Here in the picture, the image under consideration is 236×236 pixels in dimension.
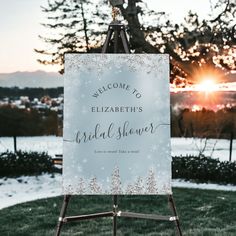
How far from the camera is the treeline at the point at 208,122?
618 inches

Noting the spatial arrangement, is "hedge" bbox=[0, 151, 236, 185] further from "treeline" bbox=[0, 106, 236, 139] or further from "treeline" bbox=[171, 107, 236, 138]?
"treeline" bbox=[171, 107, 236, 138]

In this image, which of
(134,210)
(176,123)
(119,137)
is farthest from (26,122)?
(119,137)

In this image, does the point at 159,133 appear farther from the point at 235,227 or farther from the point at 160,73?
the point at 235,227

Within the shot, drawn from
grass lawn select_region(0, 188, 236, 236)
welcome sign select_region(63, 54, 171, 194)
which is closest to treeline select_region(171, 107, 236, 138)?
grass lawn select_region(0, 188, 236, 236)

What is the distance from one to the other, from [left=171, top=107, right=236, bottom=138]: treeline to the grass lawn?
21.2 ft

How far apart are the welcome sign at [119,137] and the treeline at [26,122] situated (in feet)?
44.4

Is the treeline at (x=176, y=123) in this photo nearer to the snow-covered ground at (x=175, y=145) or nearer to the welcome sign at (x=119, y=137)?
the snow-covered ground at (x=175, y=145)

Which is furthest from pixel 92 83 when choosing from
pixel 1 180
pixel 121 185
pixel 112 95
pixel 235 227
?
pixel 1 180

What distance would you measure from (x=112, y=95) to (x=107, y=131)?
10.6 inches

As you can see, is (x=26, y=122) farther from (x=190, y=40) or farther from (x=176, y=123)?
(x=190, y=40)

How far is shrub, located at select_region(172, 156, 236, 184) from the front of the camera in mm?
10898

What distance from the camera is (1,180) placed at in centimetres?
1067

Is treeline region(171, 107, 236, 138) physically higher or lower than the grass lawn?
higher

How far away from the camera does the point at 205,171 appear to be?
11.1 meters
